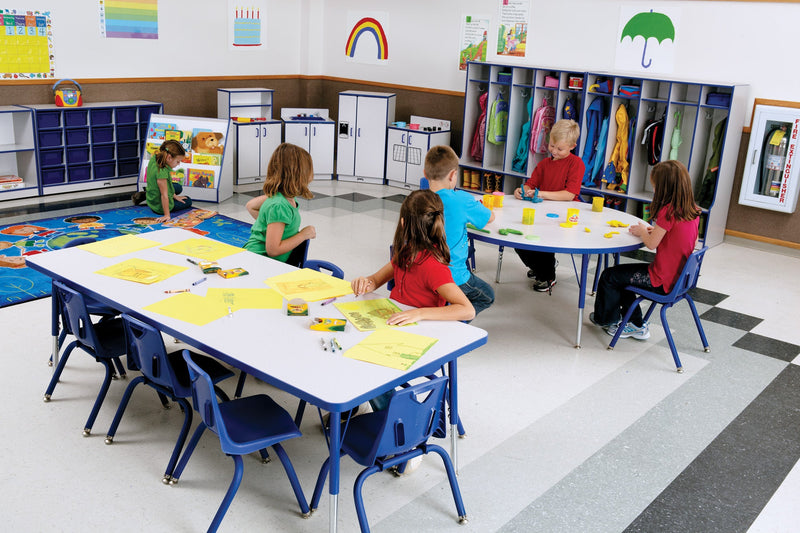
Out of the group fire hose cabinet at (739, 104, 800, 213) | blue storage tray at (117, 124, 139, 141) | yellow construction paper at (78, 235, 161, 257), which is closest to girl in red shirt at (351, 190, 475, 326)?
yellow construction paper at (78, 235, 161, 257)

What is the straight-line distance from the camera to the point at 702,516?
2.90 metres

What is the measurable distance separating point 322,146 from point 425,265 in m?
6.27

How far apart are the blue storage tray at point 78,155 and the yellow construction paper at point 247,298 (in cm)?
536

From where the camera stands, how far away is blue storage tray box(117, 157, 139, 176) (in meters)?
8.12

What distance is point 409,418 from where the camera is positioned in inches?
96.1

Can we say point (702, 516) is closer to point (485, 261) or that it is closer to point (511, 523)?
point (511, 523)

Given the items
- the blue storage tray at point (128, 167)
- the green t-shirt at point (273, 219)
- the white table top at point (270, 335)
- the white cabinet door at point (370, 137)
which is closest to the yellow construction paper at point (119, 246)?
the white table top at point (270, 335)

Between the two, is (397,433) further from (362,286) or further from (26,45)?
(26,45)

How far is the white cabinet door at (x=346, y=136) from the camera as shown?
908cm

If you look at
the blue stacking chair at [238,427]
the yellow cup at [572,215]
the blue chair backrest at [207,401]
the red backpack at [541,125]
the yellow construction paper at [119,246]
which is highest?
the red backpack at [541,125]

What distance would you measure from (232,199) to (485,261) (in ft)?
10.3

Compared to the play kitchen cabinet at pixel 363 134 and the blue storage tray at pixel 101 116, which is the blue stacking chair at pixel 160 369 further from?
the play kitchen cabinet at pixel 363 134

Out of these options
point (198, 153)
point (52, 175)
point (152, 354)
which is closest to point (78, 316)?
point (152, 354)

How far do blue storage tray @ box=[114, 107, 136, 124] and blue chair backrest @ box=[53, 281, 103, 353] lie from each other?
5205 millimetres
